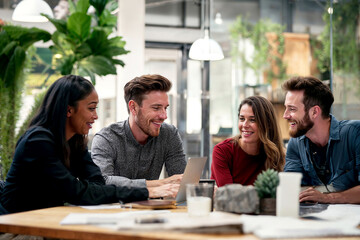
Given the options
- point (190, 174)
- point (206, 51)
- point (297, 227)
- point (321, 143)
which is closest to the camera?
point (297, 227)

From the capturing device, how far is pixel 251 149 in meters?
3.47

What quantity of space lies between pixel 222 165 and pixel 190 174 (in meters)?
1.02

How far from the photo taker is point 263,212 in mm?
1901

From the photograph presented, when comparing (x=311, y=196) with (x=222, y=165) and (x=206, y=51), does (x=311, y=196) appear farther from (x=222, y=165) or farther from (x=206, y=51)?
(x=206, y=51)

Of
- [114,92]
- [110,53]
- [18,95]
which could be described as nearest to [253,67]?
[114,92]

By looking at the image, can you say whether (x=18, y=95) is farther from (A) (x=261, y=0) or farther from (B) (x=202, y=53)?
(A) (x=261, y=0)

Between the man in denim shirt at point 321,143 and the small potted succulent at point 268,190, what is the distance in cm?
74

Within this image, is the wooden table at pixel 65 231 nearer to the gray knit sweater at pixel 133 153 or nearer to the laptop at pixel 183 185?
the laptop at pixel 183 185

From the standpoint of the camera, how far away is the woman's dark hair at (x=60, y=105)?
2404mm

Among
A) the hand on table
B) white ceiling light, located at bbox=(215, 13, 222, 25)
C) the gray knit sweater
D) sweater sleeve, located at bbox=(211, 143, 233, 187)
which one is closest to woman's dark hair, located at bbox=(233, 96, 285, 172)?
sweater sleeve, located at bbox=(211, 143, 233, 187)

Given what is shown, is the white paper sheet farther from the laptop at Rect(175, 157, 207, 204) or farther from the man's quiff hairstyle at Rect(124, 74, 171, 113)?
the man's quiff hairstyle at Rect(124, 74, 171, 113)

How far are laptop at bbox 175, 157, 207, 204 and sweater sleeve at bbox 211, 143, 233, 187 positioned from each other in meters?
0.87

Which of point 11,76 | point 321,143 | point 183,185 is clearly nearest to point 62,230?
point 183,185

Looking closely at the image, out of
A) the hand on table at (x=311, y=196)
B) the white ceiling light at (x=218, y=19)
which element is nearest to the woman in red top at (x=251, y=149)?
the hand on table at (x=311, y=196)
